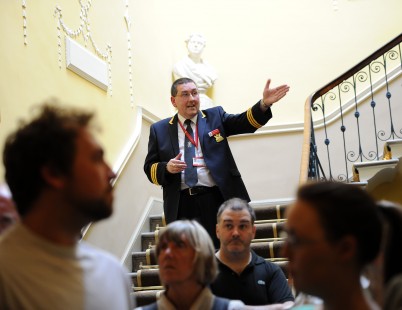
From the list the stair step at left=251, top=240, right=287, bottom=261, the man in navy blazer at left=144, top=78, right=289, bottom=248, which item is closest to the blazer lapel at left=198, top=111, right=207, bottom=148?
the man in navy blazer at left=144, top=78, right=289, bottom=248

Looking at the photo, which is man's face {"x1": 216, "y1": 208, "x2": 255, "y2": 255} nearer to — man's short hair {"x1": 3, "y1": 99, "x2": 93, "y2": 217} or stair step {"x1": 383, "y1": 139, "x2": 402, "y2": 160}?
man's short hair {"x1": 3, "y1": 99, "x2": 93, "y2": 217}

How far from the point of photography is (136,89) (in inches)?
242

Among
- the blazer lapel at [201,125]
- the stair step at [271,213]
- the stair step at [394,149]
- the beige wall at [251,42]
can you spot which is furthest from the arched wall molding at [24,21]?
the stair step at [394,149]

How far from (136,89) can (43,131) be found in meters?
4.73

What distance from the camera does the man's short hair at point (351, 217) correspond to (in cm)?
140

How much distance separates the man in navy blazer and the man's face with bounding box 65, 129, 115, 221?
75.4 inches

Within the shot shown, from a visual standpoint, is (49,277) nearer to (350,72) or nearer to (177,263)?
(177,263)

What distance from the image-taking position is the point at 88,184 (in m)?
1.46

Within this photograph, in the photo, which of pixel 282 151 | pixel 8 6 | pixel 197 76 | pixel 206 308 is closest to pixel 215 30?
pixel 197 76

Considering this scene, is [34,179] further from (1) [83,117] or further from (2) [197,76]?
(2) [197,76]

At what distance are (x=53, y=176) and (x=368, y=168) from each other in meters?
4.53

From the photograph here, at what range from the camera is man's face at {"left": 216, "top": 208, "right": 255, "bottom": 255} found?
2.88m

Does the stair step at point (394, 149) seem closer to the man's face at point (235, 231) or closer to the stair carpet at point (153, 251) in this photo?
the stair carpet at point (153, 251)

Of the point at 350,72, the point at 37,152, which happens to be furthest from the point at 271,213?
the point at 37,152
